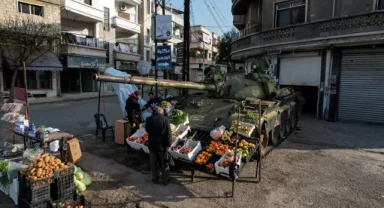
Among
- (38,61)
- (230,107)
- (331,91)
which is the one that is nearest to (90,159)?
(230,107)

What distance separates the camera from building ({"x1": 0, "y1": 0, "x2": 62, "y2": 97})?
747 inches

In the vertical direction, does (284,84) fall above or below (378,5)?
below

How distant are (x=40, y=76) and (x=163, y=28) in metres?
13.9

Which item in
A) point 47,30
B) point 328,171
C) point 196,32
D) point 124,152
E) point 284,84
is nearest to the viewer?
point 328,171

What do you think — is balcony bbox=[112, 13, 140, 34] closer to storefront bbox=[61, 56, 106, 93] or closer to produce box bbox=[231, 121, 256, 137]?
storefront bbox=[61, 56, 106, 93]

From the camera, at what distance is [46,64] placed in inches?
805

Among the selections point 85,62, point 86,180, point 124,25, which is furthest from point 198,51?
point 86,180

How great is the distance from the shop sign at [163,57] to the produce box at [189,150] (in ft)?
22.9

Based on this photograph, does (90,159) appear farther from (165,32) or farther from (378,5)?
(378,5)

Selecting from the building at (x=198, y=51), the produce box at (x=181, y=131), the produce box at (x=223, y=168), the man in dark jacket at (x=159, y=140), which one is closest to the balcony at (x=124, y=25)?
the building at (x=198, y=51)

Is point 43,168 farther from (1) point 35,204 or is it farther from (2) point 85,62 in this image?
(2) point 85,62

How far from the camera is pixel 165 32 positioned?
13.2 m

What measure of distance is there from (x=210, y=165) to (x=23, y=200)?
10.8 feet

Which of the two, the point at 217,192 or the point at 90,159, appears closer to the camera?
the point at 217,192
